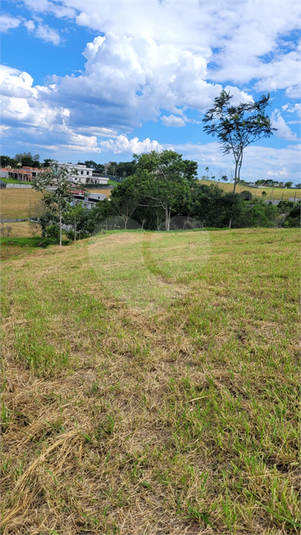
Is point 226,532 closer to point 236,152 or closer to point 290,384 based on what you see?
point 290,384

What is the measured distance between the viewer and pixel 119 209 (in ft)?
96.3

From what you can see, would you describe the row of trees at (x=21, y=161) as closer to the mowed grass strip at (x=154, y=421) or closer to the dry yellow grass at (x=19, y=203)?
the dry yellow grass at (x=19, y=203)

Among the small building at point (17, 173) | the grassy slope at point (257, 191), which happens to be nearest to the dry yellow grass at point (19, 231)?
the grassy slope at point (257, 191)

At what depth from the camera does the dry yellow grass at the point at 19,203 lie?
147 feet

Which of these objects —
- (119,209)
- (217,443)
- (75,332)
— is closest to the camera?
(217,443)

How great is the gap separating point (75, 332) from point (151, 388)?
1197 mm

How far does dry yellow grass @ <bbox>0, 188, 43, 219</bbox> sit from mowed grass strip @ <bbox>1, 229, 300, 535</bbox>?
4050cm

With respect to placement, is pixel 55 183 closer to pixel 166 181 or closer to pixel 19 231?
pixel 166 181

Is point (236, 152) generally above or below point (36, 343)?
above

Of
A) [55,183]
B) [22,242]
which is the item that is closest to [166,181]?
[55,183]

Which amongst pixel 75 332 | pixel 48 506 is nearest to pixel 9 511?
pixel 48 506

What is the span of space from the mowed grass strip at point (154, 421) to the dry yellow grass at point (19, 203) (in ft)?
133

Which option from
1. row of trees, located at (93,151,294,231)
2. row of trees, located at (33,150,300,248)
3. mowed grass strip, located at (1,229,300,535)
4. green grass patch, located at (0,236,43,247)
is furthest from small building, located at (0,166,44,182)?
mowed grass strip, located at (1,229,300,535)

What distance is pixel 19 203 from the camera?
5403 centimetres
